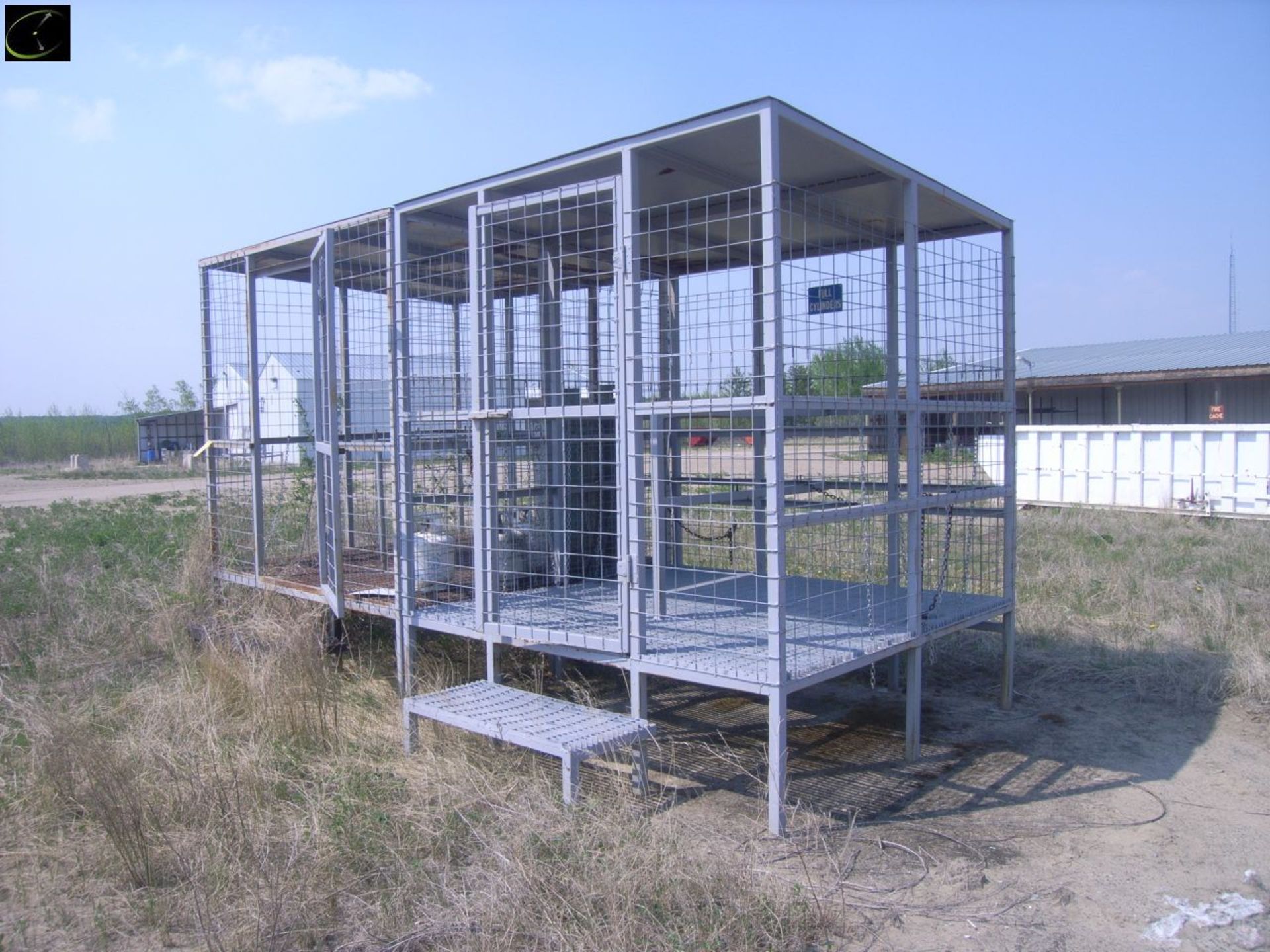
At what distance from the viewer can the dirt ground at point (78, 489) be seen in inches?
822

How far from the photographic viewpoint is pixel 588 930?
308 centimetres

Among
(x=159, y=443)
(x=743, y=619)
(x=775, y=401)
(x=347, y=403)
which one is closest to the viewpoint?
(x=775, y=401)

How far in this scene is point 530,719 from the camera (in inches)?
187

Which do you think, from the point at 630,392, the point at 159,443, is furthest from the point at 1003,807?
the point at 159,443

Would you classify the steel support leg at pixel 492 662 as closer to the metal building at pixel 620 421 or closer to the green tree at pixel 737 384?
the metal building at pixel 620 421

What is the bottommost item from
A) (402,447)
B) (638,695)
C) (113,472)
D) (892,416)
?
(638,695)

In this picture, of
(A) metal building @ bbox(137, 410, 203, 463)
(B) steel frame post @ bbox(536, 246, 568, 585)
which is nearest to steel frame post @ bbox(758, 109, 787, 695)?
(B) steel frame post @ bbox(536, 246, 568, 585)

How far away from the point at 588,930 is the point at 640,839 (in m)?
0.55

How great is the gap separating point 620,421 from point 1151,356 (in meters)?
20.5

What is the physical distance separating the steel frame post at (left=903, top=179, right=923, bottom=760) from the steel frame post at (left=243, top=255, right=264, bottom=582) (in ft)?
15.1

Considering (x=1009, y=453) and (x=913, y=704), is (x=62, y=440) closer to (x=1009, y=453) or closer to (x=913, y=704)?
(x=1009, y=453)

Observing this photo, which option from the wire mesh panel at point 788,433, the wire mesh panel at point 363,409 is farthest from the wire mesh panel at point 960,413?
the wire mesh panel at point 363,409

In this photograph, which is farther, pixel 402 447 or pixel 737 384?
pixel 737 384

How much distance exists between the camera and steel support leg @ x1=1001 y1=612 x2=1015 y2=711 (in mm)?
6418
